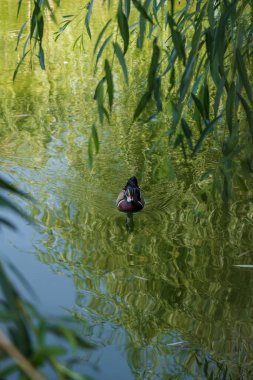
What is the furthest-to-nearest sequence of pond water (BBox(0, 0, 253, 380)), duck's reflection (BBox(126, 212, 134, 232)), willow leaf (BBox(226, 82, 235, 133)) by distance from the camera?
duck's reflection (BBox(126, 212, 134, 232)) → pond water (BBox(0, 0, 253, 380)) → willow leaf (BBox(226, 82, 235, 133))

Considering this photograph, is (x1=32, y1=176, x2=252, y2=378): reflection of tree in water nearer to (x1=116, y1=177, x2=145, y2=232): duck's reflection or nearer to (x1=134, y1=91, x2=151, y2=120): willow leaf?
(x1=116, y1=177, x2=145, y2=232): duck's reflection

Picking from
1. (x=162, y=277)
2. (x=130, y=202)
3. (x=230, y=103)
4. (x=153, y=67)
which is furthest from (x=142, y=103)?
(x=130, y=202)

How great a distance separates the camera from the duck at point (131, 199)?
503 cm

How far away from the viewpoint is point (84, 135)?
21.4ft

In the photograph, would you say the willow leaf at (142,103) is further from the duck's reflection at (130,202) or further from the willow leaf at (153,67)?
the duck's reflection at (130,202)

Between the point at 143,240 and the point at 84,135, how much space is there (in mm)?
2033

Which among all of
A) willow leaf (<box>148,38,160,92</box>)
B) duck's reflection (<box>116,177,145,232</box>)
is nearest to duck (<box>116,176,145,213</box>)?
duck's reflection (<box>116,177,145,232</box>)

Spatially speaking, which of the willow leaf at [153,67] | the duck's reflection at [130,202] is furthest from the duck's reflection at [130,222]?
the willow leaf at [153,67]

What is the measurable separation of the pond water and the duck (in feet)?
0.23

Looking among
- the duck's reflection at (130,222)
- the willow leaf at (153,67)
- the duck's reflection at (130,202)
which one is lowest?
the duck's reflection at (130,222)

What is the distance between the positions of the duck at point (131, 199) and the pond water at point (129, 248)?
70mm

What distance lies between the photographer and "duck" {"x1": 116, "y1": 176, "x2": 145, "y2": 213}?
198 inches

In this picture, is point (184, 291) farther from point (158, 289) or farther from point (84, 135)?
point (84, 135)

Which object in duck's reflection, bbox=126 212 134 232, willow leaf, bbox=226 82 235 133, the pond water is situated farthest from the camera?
duck's reflection, bbox=126 212 134 232
